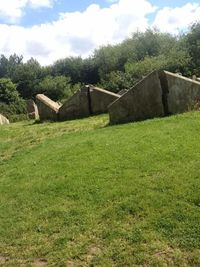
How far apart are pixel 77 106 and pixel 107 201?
11.3 m

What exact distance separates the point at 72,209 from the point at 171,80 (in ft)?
25.0

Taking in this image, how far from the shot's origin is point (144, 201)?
7195 millimetres

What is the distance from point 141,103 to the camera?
14.3 meters

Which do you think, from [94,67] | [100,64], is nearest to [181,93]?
[100,64]

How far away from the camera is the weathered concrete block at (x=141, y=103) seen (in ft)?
46.4

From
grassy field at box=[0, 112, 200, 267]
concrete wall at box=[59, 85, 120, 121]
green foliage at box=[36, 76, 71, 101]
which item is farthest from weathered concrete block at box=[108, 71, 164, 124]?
green foliage at box=[36, 76, 71, 101]

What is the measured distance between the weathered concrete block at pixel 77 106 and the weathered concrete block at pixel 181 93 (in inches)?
201

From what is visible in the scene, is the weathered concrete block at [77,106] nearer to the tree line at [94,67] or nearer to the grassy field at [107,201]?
the grassy field at [107,201]

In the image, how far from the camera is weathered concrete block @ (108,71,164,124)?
14.1 m

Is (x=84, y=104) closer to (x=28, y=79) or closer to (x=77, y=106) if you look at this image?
(x=77, y=106)

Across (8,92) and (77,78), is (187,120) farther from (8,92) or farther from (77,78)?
(77,78)

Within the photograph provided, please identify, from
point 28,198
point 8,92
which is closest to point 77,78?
point 8,92

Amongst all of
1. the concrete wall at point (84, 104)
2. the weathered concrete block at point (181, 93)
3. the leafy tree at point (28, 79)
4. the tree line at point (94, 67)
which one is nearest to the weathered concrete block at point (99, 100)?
the concrete wall at point (84, 104)

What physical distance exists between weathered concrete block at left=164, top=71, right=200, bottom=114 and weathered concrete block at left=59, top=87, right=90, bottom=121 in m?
5.12
